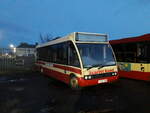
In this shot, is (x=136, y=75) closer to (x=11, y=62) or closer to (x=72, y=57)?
(x=72, y=57)

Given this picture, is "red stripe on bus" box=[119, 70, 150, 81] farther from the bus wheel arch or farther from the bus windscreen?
the bus wheel arch

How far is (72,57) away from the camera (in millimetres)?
6547

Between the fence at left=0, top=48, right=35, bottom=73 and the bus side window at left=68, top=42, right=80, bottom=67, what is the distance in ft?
31.4

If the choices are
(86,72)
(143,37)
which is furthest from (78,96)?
(143,37)

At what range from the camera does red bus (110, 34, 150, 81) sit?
7.55m

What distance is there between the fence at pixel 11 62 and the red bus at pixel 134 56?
404 inches

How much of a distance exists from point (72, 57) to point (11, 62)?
40.9 feet

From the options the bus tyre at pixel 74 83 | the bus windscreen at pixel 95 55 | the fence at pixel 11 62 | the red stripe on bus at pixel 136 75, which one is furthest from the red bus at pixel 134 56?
the fence at pixel 11 62

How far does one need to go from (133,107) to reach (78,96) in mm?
2233

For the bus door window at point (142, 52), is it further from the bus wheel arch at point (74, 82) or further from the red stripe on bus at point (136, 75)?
the bus wheel arch at point (74, 82)

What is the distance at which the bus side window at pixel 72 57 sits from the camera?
626 cm

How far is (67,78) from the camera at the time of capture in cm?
714

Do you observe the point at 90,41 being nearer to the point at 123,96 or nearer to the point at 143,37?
the point at 123,96

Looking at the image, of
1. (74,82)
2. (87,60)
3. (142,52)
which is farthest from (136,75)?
(74,82)
